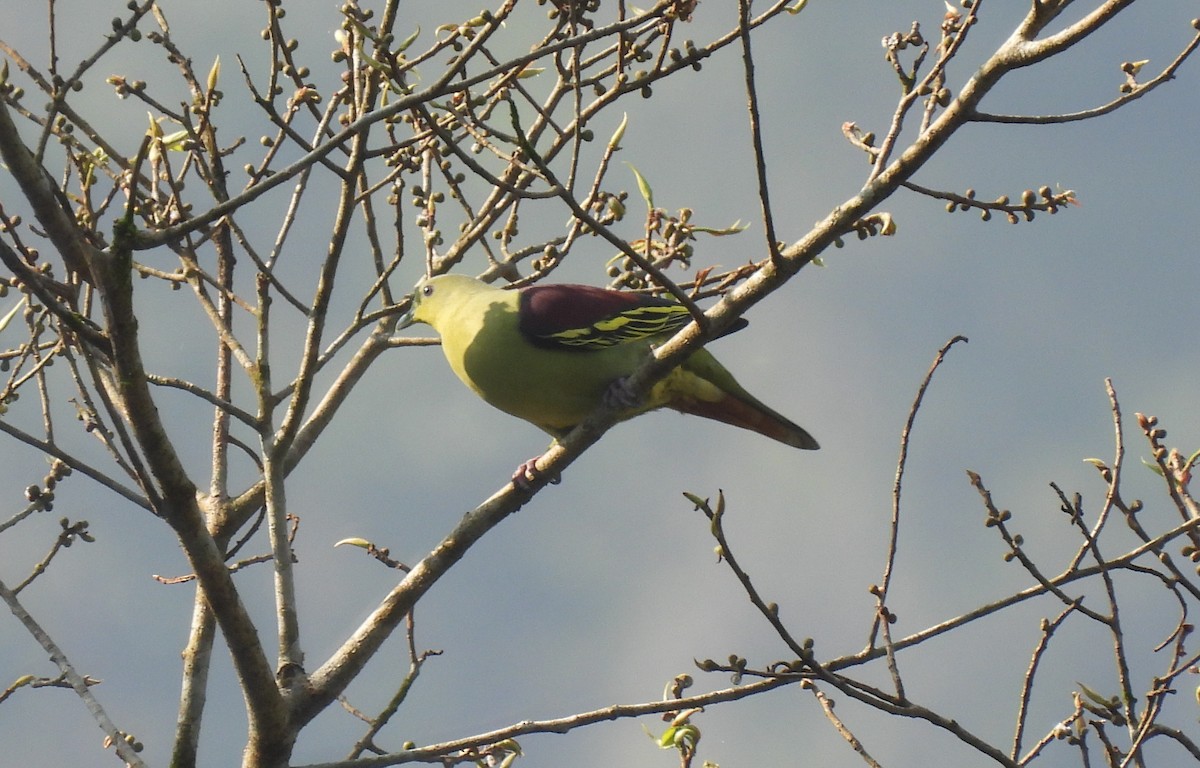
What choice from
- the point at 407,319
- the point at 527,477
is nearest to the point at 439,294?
the point at 407,319

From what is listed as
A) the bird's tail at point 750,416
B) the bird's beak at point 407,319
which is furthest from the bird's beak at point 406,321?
the bird's tail at point 750,416

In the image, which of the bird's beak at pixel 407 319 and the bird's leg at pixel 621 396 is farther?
the bird's beak at pixel 407 319

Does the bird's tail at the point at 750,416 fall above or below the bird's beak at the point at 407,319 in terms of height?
below

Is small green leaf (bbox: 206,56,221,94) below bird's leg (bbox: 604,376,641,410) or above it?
above

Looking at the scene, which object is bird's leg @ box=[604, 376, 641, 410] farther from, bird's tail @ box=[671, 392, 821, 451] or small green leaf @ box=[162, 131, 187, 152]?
small green leaf @ box=[162, 131, 187, 152]

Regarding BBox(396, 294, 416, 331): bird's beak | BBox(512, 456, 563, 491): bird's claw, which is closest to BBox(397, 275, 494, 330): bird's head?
BBox(396, 294, 416, 331): bird's beak

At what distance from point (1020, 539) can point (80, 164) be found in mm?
3917

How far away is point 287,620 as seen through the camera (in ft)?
14.6

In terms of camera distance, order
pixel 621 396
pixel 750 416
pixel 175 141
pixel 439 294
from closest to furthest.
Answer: pixel 621 396 → pixel 175 141 → pixel 750 416 → pixel 439 294

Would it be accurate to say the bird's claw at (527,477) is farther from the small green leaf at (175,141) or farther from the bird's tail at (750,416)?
the small green leaf at (175,141)

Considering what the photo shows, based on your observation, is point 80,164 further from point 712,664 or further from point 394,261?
point 712,664

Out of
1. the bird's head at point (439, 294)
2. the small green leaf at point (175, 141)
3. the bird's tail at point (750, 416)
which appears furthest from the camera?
the bird's head at point (439, 294)

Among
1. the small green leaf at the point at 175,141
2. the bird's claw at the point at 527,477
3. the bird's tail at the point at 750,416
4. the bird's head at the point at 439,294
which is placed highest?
the small green leaf at the point at 175,141

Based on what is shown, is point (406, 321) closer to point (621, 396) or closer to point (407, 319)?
point (407, 319)
